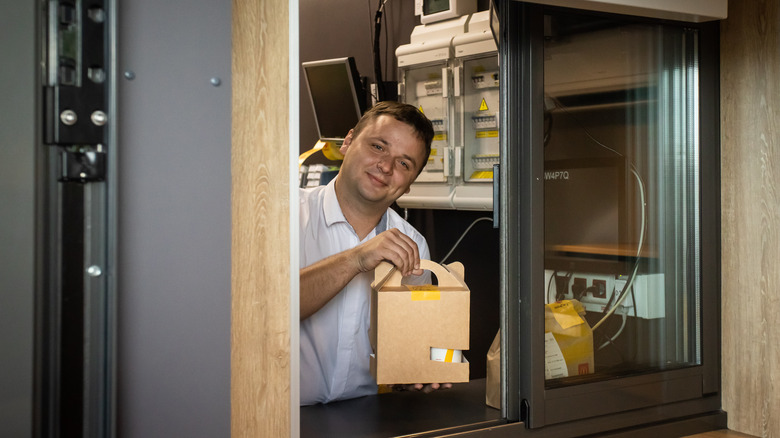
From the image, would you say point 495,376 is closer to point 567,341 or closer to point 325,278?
point 567,341

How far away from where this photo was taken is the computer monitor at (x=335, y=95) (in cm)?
437

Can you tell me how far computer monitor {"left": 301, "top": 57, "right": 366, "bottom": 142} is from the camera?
4.37 meters

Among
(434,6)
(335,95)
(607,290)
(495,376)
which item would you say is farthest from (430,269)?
(335,95)

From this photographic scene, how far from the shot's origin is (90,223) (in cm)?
127

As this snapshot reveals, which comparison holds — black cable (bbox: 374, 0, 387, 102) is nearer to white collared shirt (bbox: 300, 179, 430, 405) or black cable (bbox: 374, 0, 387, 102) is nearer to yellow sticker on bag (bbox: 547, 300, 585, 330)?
white collared shirt (bbox: 300, 179, 430, 405)

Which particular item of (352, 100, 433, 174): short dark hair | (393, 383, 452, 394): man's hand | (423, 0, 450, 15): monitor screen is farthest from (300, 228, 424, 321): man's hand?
(423, 0, 450, 15): monitor screen

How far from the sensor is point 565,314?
2285 mm

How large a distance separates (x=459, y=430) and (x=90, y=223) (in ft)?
4.02

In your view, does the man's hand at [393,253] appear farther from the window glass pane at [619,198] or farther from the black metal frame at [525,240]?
the window glass pane at [619,198]

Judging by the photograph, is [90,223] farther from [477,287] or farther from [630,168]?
[477,287]

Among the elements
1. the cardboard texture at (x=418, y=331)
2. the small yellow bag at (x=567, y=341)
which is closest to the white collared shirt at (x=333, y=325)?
the cardboard texture at (x=418, y=331)

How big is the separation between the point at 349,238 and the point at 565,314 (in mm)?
1003

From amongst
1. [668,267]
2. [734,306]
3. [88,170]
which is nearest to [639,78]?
Result: [668,267]

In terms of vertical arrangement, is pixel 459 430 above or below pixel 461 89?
below
